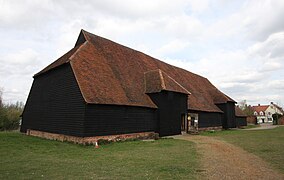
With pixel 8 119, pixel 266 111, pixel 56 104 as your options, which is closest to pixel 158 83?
pixel 56 104

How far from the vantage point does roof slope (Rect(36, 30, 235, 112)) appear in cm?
1706

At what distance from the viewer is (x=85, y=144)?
15.2 metres

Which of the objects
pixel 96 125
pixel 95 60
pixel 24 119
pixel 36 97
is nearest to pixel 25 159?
pixel 96 125

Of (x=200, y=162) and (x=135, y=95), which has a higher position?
(x=135, y=95)

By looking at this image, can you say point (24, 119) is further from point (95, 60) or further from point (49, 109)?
point (95, 60)

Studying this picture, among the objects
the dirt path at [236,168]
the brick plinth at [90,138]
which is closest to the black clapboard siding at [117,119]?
the brick plinth at [90,138]

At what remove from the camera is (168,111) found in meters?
21.7

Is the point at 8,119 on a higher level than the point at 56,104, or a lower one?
lower

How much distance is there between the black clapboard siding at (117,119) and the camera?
52.0 feet

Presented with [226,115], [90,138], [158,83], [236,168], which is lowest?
[236,168]

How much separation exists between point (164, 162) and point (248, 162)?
11.1 feet

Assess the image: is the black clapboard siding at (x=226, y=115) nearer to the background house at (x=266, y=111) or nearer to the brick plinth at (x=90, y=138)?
the brick plinth at (x=90, y=138)

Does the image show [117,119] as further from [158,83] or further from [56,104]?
[158,83]

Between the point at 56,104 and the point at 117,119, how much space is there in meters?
5.11
